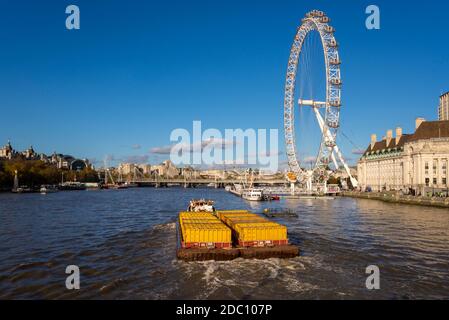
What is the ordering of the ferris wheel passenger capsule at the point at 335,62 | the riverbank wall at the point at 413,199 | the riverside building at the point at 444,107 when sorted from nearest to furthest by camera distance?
the riverbank wall at the point at 413,199, the ferris wheel passenger capsule at the point at 335,62, the riverside building at the point at 444,107

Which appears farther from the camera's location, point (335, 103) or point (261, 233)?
point (335, 103)

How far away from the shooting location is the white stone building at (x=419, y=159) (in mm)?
80562

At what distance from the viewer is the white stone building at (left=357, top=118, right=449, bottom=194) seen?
80.6m

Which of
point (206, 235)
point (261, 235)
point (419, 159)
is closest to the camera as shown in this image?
point (206, 235)

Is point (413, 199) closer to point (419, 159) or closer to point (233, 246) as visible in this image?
point (419, 159)

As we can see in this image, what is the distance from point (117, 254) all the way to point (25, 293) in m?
8.18

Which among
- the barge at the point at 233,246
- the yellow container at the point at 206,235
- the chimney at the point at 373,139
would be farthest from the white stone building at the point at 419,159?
the yellow container at the point at 206,235

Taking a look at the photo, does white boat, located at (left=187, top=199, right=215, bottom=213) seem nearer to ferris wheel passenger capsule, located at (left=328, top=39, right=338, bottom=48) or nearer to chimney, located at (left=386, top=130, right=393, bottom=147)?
ferris wheel passenger capsule, located at (left=328, top=39, right=338, bottom=48)

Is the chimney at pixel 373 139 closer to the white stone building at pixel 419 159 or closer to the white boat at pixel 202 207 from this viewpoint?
the white stone building at pixel 419 159

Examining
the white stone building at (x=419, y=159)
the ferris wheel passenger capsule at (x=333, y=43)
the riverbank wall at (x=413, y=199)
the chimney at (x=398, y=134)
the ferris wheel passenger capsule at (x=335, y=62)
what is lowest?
the riverbank wall at (x=413, y=199)

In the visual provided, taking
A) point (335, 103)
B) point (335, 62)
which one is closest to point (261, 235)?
point (335, 62)

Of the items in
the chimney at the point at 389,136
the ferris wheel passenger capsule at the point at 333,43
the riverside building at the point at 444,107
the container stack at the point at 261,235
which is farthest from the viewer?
the riverside building at the point at 444,107

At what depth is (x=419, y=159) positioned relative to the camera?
81562 millimetres
